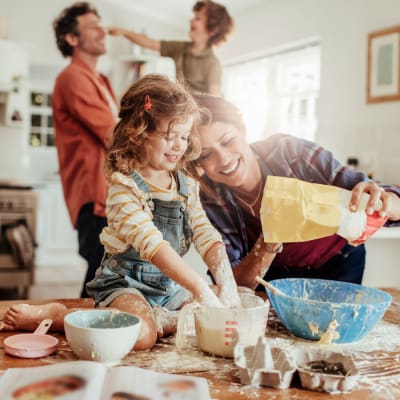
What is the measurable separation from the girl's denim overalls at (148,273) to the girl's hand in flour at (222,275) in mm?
71

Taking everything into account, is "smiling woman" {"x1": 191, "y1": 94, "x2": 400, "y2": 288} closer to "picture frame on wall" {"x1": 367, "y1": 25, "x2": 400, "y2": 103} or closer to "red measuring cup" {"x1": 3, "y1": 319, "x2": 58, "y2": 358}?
"red measuring cup" {"x1": 3, "y1": 319, "x2": 58, "y2": 358}

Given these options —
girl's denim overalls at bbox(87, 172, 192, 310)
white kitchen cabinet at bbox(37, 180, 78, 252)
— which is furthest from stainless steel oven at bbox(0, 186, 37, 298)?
girl's denim overalls at bbox(87, 172, 192, 310)

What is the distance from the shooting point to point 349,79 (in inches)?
126

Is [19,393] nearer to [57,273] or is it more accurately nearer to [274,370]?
[274,370]

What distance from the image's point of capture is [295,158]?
1426 millimetres

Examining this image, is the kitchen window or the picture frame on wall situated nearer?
the picture frame on wall

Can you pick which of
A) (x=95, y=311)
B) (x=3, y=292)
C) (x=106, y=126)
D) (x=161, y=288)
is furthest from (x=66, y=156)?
(x=3, y=292)

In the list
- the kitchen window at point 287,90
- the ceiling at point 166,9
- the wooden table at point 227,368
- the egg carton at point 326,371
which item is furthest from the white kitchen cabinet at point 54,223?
the egg carton at point 326,371

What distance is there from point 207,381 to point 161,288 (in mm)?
347

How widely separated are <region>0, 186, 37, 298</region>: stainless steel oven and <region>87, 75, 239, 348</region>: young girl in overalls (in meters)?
2.74

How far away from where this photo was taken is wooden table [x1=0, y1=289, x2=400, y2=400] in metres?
0.80

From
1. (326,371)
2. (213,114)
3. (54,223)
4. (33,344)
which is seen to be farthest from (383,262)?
(54,223)

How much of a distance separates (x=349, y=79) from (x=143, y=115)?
7.60 ft

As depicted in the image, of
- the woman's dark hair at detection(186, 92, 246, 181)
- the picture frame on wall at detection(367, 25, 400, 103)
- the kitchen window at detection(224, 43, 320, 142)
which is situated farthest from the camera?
the kitchen window at detection(224, 43, 320, 142)
